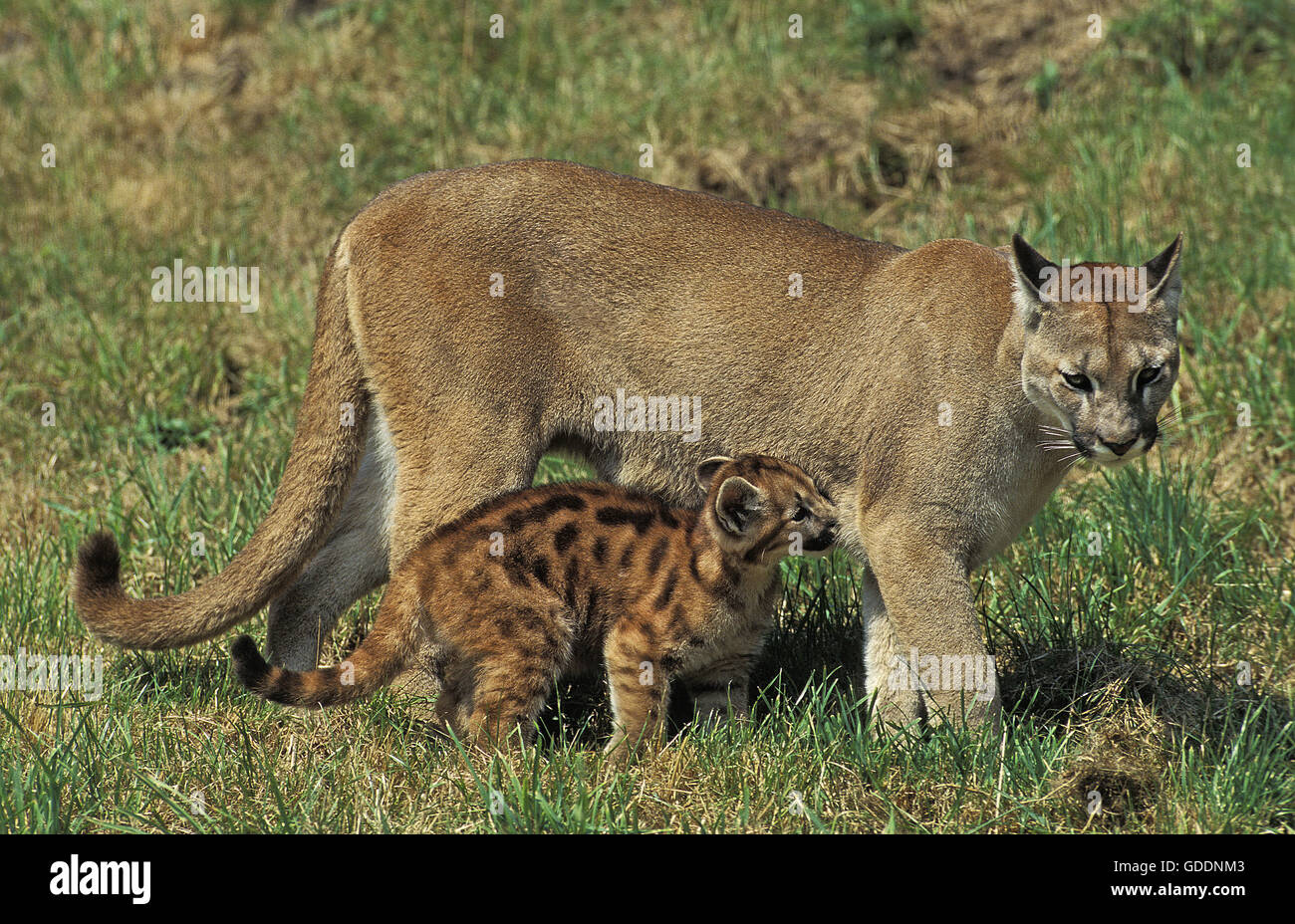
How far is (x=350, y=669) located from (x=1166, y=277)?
2.91m

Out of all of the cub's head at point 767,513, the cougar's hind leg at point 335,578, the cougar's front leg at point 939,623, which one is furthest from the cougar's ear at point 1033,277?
the cougar's hind leg at point 335,578

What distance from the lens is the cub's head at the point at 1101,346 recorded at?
473 cm

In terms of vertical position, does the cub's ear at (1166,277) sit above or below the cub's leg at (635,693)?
above

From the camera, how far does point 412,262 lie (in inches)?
205

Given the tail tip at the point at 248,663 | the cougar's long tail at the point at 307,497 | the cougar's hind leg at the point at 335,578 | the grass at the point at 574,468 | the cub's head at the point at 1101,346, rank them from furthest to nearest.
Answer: the cougar's hind leg at the point at 335,578
the cougar's long tail at the point at 307,497
the cub's head at the point at 1101,346
the grass at the point at 574,468
the tail tip at the point at 248,663

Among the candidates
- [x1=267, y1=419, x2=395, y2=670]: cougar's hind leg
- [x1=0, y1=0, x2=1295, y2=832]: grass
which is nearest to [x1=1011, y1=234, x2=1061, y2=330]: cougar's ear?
[x1=0, y1=0, x2=1295, y2=832]: grass

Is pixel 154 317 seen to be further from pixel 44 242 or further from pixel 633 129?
pixel 633 129

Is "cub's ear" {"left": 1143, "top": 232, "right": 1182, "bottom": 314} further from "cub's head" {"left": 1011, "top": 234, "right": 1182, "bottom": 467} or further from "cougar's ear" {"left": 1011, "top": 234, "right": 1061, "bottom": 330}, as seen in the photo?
"cougar's ear" {"left": 1011, "top": 234, "right": 1061, "bottom": 330}

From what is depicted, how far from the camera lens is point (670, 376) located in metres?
5.25

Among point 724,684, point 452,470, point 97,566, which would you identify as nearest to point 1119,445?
point 724,684

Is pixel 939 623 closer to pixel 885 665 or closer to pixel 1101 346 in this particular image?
pixel 885 665

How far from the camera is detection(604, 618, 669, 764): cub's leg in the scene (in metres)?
4.78

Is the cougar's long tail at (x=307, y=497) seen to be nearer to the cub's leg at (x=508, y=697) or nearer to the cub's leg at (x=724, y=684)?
the cub's leg at (x=508, y=697)

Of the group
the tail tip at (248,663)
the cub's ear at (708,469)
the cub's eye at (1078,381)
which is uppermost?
the cub's eye at (1078,381)
